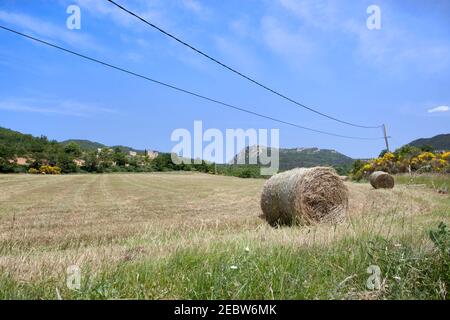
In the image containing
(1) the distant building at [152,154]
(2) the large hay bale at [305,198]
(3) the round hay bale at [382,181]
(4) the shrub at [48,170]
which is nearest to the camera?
(2) the large hay bale at [305,198]

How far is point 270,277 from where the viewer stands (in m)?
3.03

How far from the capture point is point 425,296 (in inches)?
113

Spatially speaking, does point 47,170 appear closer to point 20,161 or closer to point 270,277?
point 20,161

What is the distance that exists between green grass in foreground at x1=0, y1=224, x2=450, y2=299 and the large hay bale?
6.24 meters

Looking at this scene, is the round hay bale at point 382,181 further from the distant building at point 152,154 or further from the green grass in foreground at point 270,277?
the distant building at point 152,154

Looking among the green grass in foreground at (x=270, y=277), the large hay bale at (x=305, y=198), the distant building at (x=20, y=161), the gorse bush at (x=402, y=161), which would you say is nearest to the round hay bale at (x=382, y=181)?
the gorse bush at (x=402, y=161)

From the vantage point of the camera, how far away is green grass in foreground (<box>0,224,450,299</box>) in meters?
2.83

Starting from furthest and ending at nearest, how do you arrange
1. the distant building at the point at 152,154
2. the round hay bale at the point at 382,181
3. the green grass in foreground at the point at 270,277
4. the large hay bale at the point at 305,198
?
the distant building at the point at 152,154 → the round hay bale at the point at 382,181 → the large hay bale at the point at 305,198 → the green grass in foreground at the point at 270,277

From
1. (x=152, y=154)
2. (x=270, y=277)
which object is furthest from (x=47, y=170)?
(x=270, y=277)

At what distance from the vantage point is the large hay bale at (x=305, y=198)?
997cm

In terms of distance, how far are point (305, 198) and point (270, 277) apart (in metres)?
7.16

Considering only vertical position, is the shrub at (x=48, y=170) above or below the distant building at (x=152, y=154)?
below

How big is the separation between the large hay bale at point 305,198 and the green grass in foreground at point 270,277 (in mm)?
6239

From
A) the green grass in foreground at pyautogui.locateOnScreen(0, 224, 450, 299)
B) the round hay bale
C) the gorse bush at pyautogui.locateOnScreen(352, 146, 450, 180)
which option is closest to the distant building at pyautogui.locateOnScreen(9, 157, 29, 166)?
the gorse bush at pyautogui.locateOnScreen(352, 146, 450, 180)
